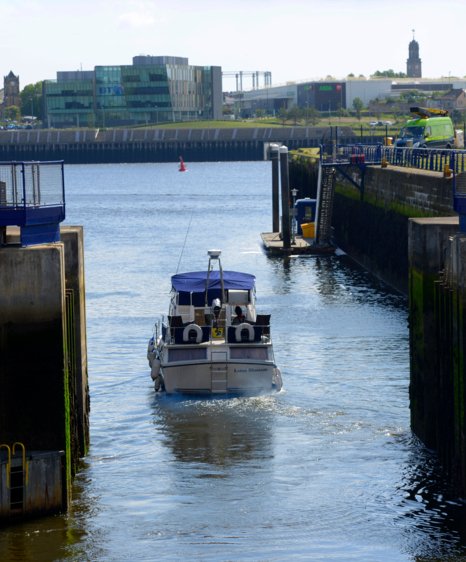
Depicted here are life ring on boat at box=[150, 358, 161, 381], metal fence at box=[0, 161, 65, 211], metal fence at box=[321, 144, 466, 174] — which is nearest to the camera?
metal fence at box=[0, 161, 65, 211]

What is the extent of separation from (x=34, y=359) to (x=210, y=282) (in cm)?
1533

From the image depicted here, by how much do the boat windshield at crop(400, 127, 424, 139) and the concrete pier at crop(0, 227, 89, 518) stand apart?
52.9 meters

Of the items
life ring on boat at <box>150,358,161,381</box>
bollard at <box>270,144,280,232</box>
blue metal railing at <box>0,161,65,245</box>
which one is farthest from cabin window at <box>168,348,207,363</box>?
bollard at <box>270,144,280,232</box>

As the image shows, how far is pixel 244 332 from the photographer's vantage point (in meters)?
34.2

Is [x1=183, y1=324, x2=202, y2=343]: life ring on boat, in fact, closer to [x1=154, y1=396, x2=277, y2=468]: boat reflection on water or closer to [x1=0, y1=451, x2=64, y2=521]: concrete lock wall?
[x1=154, y1=396, x2=277, y2=468]: boat reflection on water

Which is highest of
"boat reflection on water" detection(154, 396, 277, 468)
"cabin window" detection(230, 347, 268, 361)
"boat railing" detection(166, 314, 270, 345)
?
"boat railing" detection(166, 314, 270, 345)

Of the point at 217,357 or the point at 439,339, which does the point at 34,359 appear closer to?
the point at 439,339

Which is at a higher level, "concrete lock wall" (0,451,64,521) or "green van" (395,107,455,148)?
"green van" (395,107,455,148)

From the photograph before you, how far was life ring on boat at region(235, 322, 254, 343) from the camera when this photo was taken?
1336 inches

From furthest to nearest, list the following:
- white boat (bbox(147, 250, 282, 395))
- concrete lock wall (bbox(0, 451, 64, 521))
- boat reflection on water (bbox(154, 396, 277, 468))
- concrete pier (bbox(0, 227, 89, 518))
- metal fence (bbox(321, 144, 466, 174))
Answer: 1. metal fence (bbox(321, 144, 466, 174))
2. white boat (bbox(147, 250, 282, 395))
3. boat reflection on water (bbox(154, 396, 277, 468))
4. concrete lock wall (bbox(0, 451, 64, 521))
5. concrete pier (bbox(0, 227, 89, 518))

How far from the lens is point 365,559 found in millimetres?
22266

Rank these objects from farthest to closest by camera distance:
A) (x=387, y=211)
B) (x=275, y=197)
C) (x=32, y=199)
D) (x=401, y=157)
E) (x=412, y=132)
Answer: (x=275, y=197) → (x=412, y=132) → (x=401, y=157) → (x=387, y=211) → (x=32, y=199)

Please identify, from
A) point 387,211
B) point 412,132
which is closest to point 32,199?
point 387,211

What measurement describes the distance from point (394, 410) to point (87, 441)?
813 centimetres
